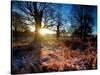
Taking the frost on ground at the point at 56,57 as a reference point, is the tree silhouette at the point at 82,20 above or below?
above

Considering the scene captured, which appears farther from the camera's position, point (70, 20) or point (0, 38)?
point (70, 20)

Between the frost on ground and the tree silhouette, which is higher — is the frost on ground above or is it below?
below

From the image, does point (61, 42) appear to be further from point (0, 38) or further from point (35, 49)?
point (0, 38)

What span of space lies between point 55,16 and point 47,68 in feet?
2.09

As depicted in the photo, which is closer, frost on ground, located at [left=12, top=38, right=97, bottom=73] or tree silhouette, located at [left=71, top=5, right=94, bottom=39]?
frost on ground, located at [left=12, top=38, right=97, bottom=73]

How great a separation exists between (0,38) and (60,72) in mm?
830

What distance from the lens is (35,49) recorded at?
8.39 ft

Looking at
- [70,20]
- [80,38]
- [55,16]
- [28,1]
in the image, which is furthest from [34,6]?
[80,38]

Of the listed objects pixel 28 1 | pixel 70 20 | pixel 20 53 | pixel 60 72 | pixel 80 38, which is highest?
pixel 28 1

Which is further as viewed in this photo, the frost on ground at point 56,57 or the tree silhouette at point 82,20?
the tree silhouette at point 82,20

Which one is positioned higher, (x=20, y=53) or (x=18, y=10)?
(x=18, y=10)

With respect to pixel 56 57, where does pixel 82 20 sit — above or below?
above

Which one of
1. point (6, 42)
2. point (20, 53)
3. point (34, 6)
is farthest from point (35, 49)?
point (34, 6)

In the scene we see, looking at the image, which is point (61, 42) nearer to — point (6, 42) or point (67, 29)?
point (67, 29)
